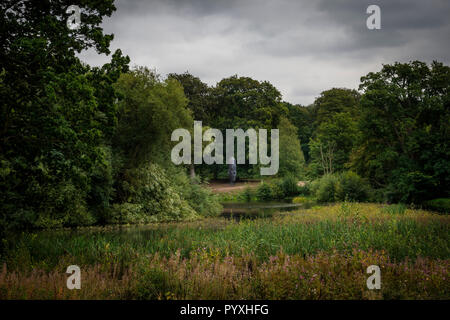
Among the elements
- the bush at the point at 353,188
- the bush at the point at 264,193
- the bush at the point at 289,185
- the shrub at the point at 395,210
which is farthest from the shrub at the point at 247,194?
the shrub at the point at 395,210

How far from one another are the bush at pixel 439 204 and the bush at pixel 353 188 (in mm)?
6356

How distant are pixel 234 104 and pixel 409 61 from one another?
98.8 ft

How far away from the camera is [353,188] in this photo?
32.5 meters

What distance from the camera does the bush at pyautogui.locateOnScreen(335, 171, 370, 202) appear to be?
3212cm

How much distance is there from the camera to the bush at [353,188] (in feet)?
105

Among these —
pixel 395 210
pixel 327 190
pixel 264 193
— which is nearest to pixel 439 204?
pixel 395 210

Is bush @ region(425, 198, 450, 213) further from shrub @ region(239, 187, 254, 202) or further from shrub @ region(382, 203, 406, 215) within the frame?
shrub @ region(239, 187, 254, 202)

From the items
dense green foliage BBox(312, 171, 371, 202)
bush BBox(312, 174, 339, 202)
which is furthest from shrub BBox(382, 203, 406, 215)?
bush BBox(312, 174, 339, 202)

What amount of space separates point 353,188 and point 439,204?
841 centimetres

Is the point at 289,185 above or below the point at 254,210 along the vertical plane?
above

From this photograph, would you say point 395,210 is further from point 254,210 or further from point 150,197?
point 150,197

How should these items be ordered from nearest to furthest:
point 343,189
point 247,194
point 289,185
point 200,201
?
point 200,201 < point 343,189 < point 247,194 < point 289,185

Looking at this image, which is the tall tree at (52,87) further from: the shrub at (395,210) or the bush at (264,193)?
the bush at (264,193)

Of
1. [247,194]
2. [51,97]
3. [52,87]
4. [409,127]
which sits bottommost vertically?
[247,194]
